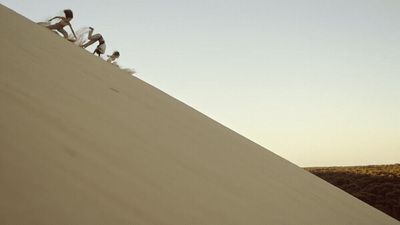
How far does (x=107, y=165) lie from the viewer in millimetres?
1243

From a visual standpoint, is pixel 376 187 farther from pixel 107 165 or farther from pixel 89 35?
pixel 107 165

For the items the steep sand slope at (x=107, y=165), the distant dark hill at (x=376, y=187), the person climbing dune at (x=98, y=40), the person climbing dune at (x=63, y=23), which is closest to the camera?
the steep sand slope at (x=107, y=165)

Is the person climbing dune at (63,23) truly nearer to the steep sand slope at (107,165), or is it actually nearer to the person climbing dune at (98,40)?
the person climbing dune at (98,40)

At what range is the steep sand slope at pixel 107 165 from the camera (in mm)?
905

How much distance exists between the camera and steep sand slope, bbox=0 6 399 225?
90cm

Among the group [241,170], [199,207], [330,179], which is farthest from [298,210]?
[330,179]

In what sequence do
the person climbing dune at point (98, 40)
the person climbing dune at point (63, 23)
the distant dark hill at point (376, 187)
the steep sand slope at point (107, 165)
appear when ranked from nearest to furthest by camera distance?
the steep sand slope at point (107, 165), the person climbing dune at point (63, 23), the person climbing dune at point (98, 40), the distant dark hill at point (376, 187)

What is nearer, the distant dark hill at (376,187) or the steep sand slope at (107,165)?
the steep sand slope at (107,165)

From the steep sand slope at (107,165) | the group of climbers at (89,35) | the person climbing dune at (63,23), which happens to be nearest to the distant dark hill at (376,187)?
the steep sand slope at (107,165)

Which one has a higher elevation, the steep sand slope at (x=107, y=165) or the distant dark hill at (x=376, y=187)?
the distant dark hill at (x=376, y=187)

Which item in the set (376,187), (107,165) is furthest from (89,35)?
(376,187)

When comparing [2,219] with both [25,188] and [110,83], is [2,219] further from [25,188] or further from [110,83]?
[110,83]

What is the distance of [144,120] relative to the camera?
88.0 inches

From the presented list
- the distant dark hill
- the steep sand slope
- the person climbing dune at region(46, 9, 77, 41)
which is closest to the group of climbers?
the person climbing dune at region(46, 9, 77, 41)
